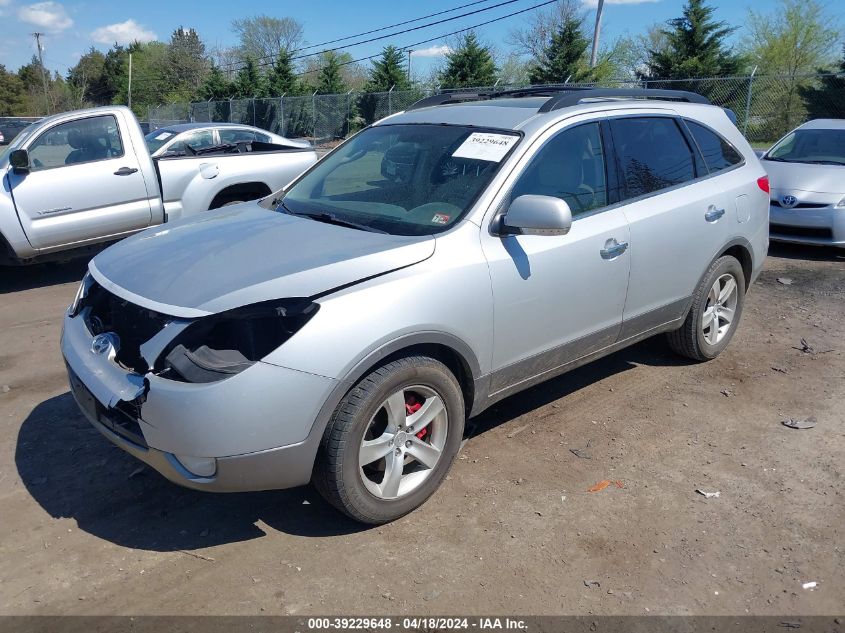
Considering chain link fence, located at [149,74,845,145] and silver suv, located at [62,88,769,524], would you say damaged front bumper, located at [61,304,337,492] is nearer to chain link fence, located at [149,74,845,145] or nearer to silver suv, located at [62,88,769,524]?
silver suv, located at [62,88,769,524]

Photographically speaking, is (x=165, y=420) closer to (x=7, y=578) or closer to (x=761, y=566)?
(x=7, y=578)

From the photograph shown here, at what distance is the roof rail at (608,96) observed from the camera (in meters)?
4.12

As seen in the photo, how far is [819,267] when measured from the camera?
27.3 feet

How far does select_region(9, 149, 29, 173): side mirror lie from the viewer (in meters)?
7.08

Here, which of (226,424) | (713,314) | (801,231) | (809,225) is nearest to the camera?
(226,424)

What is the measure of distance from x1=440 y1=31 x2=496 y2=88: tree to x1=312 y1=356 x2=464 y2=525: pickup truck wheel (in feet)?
102

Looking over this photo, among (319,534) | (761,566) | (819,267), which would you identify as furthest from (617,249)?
(819,267)

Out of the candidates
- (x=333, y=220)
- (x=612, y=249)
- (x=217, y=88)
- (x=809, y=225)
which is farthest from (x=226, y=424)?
(x=217, y=88)

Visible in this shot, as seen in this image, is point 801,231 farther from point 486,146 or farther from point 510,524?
point 510,524

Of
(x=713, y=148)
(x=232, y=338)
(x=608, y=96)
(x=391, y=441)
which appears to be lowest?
(x=391, y=441)

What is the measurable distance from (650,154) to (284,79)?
41220 millimetres

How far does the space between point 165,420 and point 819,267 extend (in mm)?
7962

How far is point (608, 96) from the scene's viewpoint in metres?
4.50

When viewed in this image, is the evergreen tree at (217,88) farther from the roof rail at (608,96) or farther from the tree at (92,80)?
the roof rail at (608,96)
